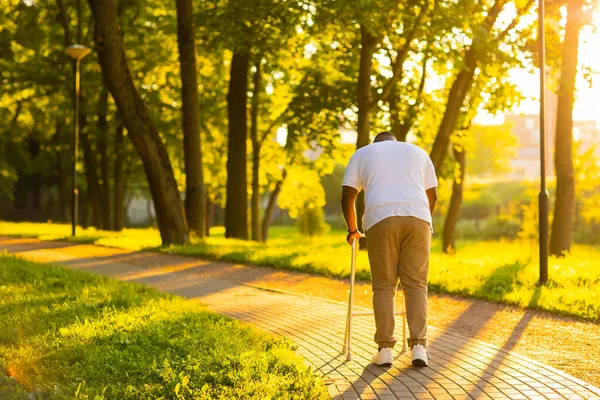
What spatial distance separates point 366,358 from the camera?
23.7ft

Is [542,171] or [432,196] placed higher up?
[542,171]

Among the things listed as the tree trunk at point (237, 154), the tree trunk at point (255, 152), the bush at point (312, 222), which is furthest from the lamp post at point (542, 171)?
the bush at point (312, 222)

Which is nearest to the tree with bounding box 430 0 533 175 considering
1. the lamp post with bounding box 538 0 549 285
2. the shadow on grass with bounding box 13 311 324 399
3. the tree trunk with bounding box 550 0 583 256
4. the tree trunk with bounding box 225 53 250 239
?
the tree trunk with bounding box 550 0 583 256

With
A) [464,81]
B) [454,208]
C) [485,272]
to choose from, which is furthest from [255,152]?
[485,272]

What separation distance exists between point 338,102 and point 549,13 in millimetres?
5711

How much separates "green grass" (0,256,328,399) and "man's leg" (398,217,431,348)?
92cm

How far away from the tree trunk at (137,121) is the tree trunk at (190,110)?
3.41 feet

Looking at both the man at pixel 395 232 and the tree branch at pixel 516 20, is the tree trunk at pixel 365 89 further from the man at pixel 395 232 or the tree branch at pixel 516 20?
the man at pixel 395 232

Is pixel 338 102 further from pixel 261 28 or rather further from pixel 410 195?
pixel 410 195

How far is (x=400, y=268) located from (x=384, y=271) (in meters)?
0.12

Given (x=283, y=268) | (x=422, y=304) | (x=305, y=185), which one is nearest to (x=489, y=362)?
(x=422, y=304)

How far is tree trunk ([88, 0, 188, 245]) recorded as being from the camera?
18234 mm

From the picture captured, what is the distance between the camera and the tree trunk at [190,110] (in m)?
20.3

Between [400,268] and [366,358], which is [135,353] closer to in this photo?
[366,358]
